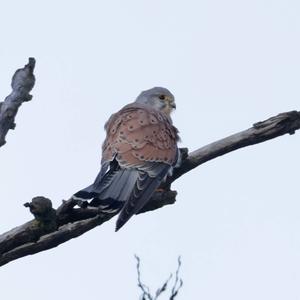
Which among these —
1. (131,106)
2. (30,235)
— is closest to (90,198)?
(30,235)

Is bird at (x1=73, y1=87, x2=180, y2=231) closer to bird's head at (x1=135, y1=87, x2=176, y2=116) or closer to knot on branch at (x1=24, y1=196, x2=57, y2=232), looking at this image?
knot on branch at (x1=24, y1=196, x2=57, y2=232)

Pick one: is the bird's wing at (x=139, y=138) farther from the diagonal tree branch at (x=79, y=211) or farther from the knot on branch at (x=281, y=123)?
the knot on branch at (x=281, y=123)

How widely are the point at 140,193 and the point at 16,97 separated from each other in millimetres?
1207

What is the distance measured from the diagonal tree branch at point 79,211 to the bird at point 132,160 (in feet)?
0.32

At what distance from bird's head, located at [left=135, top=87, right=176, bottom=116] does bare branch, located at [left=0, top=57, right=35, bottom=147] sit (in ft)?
9.98

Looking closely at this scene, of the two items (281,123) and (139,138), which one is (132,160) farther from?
(281,123)

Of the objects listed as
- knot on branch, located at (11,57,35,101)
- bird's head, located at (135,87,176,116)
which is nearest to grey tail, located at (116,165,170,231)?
knot on branch, located at (11,57,35,101)

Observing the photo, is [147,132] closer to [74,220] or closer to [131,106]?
[131,106]

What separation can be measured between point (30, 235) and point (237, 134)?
50.0 inches

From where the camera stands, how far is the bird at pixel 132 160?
4777 mm

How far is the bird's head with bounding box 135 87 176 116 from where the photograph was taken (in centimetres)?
714

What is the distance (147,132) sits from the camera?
231 inches

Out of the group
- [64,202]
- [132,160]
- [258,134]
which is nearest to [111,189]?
[132,160]

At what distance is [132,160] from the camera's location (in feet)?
18.1
